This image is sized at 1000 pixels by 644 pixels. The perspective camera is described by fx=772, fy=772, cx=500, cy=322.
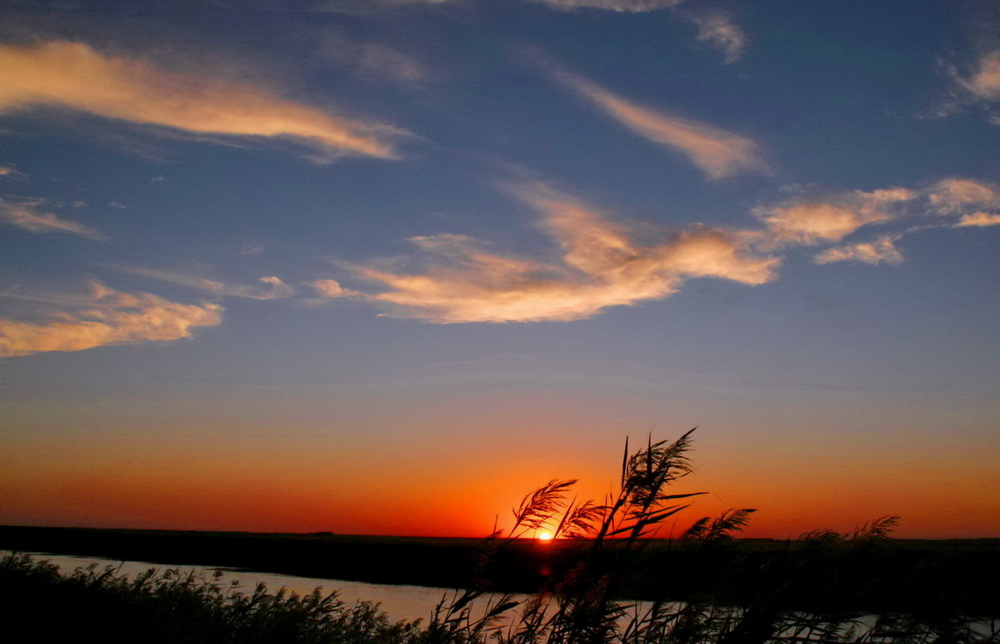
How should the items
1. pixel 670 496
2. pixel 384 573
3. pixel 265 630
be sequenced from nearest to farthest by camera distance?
pixel 670 496 → pixel 265 630 → pixel 384 573

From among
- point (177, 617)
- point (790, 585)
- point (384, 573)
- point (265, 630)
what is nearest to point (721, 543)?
point (790, 585)

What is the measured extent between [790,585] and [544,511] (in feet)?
6.65

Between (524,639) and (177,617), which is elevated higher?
(524,639)

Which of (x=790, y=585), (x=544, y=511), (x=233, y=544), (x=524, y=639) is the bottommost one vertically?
(x=233, y=544)

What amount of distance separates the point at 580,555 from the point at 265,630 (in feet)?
23.5

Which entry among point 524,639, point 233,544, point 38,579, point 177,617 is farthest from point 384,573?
point 524,639

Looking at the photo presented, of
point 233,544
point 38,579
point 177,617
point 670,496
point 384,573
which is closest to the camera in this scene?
point 670,496

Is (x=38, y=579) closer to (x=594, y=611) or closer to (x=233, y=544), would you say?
(x=594, y=611)

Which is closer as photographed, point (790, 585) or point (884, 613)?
point (790, 585)

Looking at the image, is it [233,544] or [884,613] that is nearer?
[884,613]

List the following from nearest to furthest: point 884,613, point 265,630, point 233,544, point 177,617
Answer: point 884,613
point 265,630
point 177,617
point 233,544

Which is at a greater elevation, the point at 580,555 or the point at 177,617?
the point at 580,555

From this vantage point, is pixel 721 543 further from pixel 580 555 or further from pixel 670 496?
pixel 580 555

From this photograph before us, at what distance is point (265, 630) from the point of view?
11.9 metres
